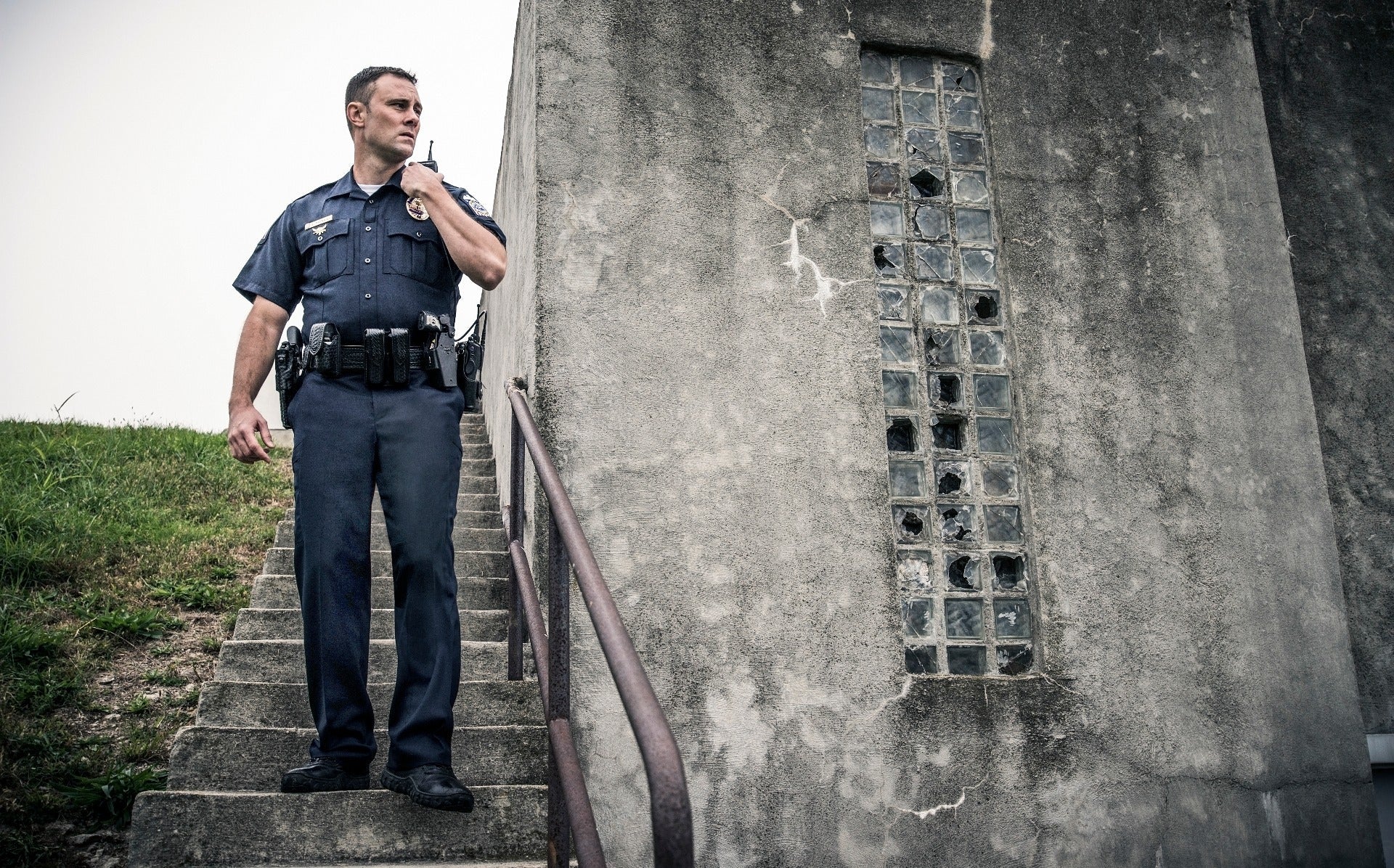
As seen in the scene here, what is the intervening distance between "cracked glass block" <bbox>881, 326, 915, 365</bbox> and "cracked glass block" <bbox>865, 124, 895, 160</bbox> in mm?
741

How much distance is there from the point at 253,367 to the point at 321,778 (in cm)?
120

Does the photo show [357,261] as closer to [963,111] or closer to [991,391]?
[991,391]

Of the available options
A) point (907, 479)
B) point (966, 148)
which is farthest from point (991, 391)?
point (966, 148)

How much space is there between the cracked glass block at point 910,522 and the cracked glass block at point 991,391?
511 millimetres

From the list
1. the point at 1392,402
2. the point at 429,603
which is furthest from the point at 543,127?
the point at 1392,402

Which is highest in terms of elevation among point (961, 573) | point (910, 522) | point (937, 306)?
point (937, 306)

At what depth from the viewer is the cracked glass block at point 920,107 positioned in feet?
14.7

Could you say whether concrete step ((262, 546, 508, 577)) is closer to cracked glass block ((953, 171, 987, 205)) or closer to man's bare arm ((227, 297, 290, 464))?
man's bare arm ((227, 297, 290, 464))

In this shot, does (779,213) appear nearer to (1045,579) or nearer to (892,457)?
(892,457)

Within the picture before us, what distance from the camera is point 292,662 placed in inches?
142

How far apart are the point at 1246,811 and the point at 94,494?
6499 millimetres

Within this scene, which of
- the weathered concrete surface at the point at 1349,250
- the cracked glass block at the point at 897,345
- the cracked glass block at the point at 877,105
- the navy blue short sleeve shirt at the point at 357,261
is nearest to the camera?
the navy blue short sleeve shirt at the point at 357,261

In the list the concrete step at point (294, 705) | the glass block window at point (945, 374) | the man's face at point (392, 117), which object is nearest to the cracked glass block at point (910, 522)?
the glass block window at point (945, 374)

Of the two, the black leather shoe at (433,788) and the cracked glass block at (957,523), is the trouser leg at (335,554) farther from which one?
the cracked glass block at (957,523)
